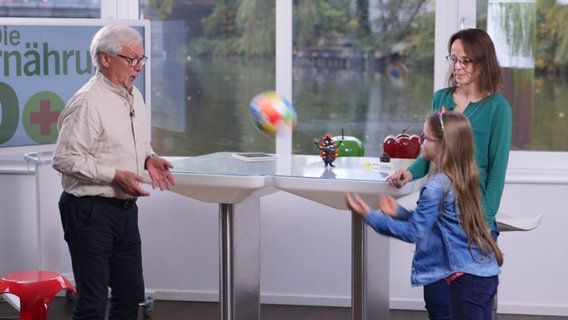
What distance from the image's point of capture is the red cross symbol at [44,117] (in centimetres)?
427

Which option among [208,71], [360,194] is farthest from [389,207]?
[208,71]

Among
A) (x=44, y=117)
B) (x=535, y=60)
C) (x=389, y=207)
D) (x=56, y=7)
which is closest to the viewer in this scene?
(x=389, y=207)

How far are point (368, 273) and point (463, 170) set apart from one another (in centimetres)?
74

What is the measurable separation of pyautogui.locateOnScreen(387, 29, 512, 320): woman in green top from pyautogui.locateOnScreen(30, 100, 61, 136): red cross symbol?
183 cm

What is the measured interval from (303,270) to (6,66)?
1764mm

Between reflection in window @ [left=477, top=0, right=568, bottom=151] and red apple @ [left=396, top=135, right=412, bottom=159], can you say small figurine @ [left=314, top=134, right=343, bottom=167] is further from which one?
reflection in window @ [left=477, top=0, right=568, bottom=151]

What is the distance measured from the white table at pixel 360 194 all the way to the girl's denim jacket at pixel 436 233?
28 cm

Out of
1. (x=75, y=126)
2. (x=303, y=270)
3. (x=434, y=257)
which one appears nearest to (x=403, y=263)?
(x=303, y=270)

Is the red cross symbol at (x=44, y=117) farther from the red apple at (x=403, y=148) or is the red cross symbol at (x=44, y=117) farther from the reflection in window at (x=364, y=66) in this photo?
the red apple at (x=403, y=148)

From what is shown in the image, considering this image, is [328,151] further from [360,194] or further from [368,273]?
[368,273]

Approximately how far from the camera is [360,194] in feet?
10.6

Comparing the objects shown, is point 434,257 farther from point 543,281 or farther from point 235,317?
point 543,281

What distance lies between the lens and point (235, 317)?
363 centimetres

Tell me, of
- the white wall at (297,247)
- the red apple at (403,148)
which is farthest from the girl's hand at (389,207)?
the white wall at (297,247)
